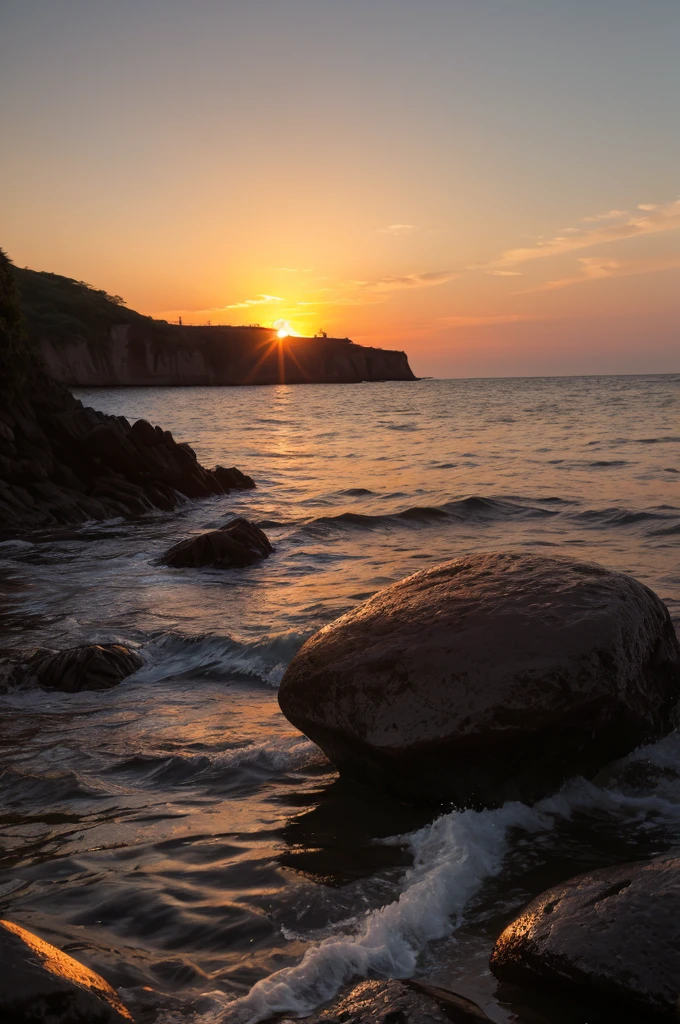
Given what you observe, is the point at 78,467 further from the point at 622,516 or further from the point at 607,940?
the point at 607,940

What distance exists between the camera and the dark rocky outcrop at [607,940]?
8.65ft

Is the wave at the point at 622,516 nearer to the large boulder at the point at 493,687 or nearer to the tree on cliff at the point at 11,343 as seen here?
the large boulder at the point at 493,687

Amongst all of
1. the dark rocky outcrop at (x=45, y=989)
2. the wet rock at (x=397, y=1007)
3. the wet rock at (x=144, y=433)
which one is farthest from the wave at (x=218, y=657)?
the wet rock at (x=144, y=433)

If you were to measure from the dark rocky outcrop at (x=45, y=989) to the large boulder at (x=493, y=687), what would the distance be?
2.01 m

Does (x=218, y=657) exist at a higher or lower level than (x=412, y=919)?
lower

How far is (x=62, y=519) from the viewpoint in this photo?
1658 centimetres

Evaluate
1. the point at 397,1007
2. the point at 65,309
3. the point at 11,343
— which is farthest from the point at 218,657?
the point at 65,309

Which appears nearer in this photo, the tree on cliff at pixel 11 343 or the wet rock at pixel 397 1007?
the wet rock at pixel 397 1007

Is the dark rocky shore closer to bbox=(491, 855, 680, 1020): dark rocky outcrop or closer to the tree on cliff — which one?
bbox=(491, 855, 680, 1020): dark rocky outcrop

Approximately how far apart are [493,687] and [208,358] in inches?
5199

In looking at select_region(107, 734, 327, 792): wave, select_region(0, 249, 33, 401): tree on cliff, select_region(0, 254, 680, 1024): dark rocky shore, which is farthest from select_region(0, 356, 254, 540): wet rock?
select_region(107, 734, 327, 792): wave

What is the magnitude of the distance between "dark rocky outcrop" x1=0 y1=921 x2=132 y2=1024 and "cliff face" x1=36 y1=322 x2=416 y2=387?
89.4 m

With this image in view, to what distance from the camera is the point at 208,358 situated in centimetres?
13200

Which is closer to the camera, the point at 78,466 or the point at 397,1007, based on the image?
the point at 397,1007
